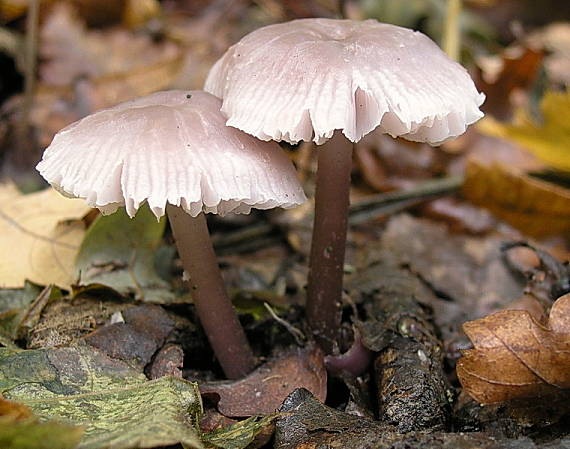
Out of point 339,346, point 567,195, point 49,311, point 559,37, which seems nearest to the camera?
point 49,311

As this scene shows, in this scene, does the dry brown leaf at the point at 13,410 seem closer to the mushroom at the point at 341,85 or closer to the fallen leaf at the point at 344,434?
the fallen leaf at the point at 344,434

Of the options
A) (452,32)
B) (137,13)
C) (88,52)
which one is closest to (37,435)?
(88,52)

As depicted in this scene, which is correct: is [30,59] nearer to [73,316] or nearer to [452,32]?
[73,316]

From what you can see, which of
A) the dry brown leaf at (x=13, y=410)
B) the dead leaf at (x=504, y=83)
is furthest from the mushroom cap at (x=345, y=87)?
the dead leaf at (x=504, y=83)

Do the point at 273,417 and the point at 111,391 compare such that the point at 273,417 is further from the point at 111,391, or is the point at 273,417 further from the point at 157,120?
the point at 157,120

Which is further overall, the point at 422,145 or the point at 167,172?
the point at 422,145

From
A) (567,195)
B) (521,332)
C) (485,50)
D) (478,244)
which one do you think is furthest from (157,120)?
(485,50)

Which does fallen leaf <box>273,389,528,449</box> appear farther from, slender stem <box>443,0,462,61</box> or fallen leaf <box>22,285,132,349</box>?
slender stem <box>443,0,462,61</box>
